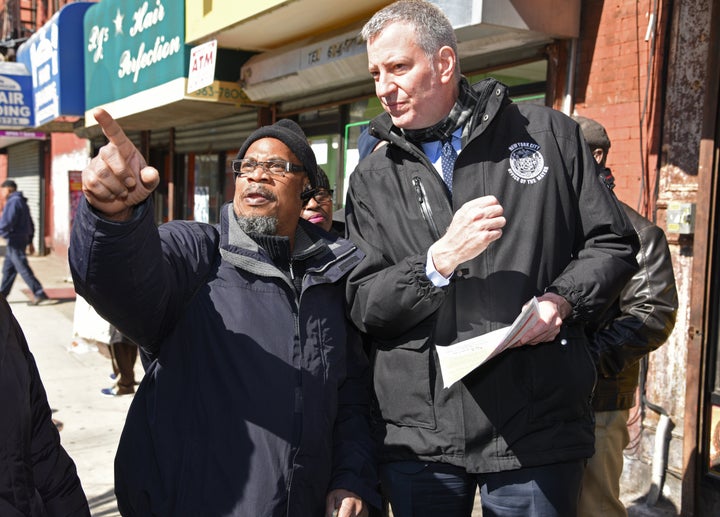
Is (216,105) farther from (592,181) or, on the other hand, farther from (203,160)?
(592,181)

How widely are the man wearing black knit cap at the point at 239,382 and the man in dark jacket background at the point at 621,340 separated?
108cm

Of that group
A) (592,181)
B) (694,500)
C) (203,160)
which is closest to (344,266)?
(592,181)

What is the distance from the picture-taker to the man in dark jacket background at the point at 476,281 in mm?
2043

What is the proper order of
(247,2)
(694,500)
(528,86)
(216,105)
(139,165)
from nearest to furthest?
(139,165), (694,500), (528,86), (247,2), (216,105)

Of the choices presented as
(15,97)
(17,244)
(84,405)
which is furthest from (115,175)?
(15,97)

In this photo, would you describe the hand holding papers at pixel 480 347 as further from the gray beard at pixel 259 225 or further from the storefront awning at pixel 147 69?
the storefront awning at pixel 147 69

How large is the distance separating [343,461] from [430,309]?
2.05ft

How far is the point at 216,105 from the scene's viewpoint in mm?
9203

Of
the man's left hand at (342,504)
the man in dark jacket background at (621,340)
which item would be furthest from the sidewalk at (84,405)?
the man's left hand at (342,504)

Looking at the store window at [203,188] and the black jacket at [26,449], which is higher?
the store window at [203,188]

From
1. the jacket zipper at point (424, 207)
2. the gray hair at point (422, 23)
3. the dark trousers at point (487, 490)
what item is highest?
the gray hair at point (422, 23)

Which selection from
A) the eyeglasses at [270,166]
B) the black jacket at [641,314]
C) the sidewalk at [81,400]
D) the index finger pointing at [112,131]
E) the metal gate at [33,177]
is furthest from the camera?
the metal gate at [33,177]

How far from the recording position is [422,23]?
219 cm

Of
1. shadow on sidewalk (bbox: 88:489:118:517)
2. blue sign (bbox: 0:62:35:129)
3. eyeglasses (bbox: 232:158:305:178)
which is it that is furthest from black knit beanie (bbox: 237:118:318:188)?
blue sign (bbox: 0:62:35:129)
